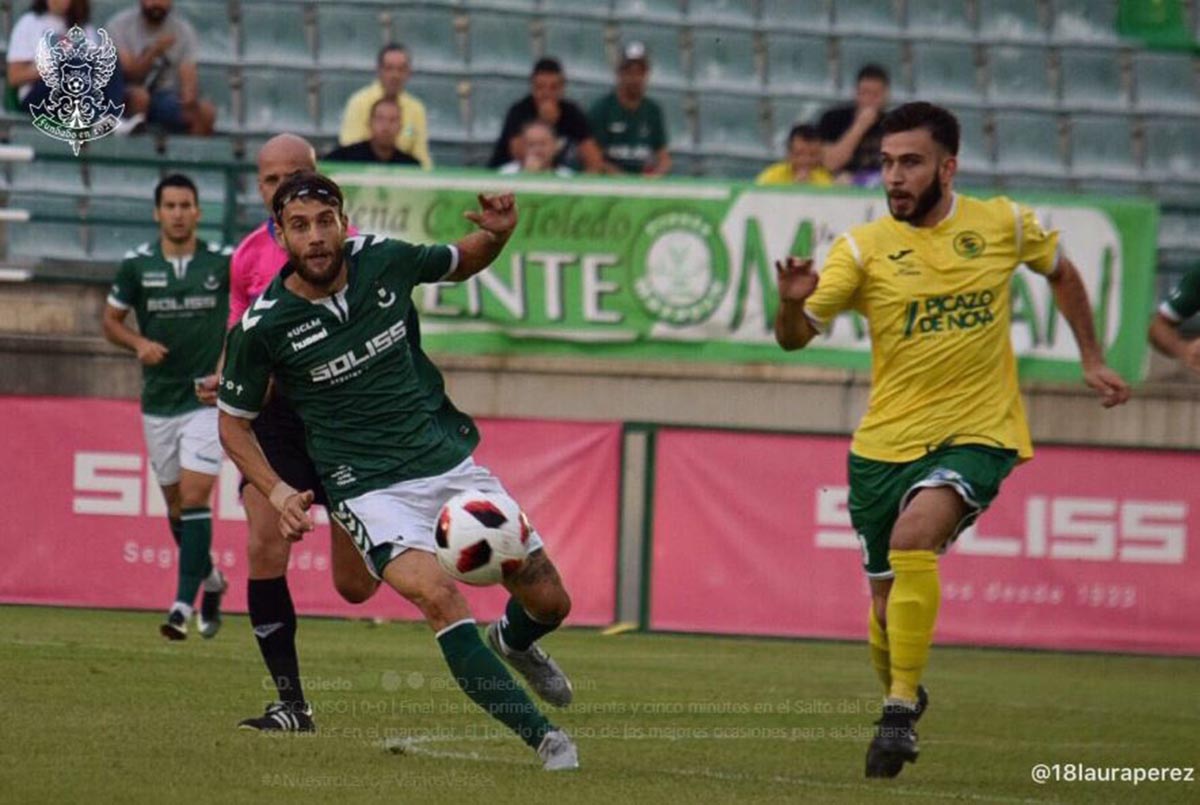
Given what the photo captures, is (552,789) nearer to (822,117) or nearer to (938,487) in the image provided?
(938,487)

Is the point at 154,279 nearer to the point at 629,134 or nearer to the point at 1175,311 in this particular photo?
the point at 629,134

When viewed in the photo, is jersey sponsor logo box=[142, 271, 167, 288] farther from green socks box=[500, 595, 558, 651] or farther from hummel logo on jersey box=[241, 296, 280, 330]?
hummel logo on jersey box=[241, 296, 280, 330]

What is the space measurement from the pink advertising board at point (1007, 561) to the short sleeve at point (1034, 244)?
234 inches

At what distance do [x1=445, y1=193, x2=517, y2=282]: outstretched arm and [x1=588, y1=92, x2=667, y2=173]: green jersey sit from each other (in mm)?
9120

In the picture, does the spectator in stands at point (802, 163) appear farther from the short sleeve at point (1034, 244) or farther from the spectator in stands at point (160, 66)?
the short sleeve at point (1034, 244)

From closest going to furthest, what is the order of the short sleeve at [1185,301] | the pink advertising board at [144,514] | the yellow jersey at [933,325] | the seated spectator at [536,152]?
1. the yellow jersey at [933,325]
2. the short sleeve at [1185,301]
3. the pink advertising board at [144,514]
4. the seated spectator at [536,152]

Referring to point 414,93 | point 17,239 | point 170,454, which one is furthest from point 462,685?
point 414,93

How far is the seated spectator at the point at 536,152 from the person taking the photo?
16141mm

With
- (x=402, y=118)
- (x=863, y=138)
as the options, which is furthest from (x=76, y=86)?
(x=863, y=138)

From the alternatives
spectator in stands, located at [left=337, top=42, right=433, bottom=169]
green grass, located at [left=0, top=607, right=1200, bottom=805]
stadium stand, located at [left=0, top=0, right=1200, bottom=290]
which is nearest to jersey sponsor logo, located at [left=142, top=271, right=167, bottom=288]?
green grass, located at [left=0, top=607, right=1200, bottom=805]

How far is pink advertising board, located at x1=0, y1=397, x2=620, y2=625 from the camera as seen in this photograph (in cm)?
1476

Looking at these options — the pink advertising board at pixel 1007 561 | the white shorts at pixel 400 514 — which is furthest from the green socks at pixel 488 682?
the pink advertising board at pixel 1007 561

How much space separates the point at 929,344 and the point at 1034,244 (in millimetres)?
616

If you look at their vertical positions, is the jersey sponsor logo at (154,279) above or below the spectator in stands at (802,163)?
below
